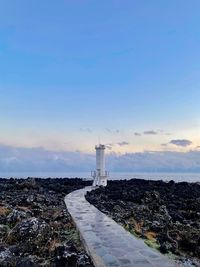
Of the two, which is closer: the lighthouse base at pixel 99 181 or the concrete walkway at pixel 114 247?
the concrete walkway at pixel 114 247

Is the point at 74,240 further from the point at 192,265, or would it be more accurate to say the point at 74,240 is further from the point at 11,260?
the point at 192,265

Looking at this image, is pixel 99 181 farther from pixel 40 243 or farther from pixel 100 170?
pixel 40 243

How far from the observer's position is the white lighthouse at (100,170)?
→ 3566 centimetres

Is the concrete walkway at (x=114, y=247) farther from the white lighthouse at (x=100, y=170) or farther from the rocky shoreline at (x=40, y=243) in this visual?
the white lighthouse at (x=100, y=170)

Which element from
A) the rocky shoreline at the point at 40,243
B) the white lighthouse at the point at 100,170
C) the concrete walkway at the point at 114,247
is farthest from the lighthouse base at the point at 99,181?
the concrete walkway at the point at 114,247

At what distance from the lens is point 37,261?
833 centimetres

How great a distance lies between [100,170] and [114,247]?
26934 millimetres

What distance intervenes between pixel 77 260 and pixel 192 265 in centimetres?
259

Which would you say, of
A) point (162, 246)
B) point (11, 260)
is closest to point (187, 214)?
point (162, 246)

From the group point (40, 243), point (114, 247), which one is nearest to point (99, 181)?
point (40, 243)

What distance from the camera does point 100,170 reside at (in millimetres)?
36062

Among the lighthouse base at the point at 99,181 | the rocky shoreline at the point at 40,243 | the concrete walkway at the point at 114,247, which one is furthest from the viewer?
the lighthouse base at the point at 99,181

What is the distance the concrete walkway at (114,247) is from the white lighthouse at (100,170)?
22.6 m

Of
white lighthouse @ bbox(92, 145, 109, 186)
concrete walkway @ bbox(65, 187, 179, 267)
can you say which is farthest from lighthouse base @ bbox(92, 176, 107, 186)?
Answer: concrete walkway @ bbox(65, 187, 179, 267)
